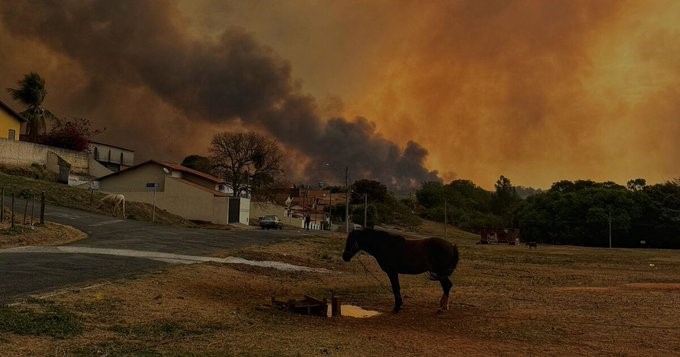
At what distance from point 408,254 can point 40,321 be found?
9.65 meters

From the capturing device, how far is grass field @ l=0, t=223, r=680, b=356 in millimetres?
9711

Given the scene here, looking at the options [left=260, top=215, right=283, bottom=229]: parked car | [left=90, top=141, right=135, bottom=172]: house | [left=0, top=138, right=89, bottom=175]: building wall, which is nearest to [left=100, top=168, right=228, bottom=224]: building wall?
[left=260, top=215, right=283, bottom=229]: parked car

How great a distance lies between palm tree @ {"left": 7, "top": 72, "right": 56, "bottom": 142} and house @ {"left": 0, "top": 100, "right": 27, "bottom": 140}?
Result: 242 inches

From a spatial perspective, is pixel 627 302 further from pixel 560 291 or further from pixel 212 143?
pixel 212 143

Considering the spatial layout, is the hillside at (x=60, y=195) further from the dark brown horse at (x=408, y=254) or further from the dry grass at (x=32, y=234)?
the dark brown horse at (x=408, y=254)

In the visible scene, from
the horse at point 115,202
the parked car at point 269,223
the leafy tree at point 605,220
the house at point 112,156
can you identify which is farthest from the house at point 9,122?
the leafy tree at point 605,220

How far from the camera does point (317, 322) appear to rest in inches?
513

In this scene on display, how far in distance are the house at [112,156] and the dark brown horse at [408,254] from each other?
91.6m

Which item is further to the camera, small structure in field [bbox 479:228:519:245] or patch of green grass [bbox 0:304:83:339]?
small structure in field [bbox 479:228:519:245]

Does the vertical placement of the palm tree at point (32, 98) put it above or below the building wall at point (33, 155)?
above

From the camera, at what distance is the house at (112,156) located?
9794 centimetres

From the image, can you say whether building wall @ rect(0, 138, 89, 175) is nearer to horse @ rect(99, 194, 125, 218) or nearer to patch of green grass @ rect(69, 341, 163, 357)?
horse @ rect(99, 194, 125, 218)

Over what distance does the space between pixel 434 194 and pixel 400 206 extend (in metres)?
43.4

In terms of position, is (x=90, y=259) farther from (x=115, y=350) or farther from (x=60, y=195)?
(x=60, y=195)
